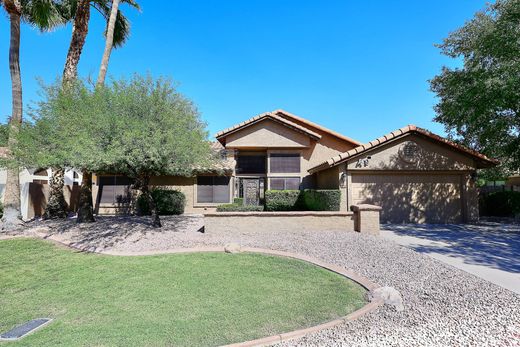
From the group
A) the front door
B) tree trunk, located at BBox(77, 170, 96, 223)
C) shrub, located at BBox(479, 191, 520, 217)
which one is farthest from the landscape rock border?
shrub, located at BBox(479, 191, 520, 217)

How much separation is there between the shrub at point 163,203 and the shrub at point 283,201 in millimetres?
5848

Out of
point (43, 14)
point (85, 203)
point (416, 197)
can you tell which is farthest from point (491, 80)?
point (43, 14)

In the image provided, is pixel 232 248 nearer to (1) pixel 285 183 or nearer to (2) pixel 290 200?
(2) pixel 290 200

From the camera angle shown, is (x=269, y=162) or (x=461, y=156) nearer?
(x=461, y=156)

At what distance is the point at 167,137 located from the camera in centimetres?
918

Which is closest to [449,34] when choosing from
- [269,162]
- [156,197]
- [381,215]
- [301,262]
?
[381,215]

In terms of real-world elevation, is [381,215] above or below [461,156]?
below

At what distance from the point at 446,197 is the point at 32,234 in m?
18.6

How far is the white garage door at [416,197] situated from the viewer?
45.6 feet

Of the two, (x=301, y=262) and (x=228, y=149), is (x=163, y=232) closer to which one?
(x=301, y=262)

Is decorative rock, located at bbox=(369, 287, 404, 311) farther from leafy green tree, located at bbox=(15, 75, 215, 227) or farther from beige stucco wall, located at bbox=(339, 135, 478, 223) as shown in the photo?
beige stucco wall, located at bbox=(339, 135, 478, 223)

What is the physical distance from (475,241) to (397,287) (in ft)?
21.1

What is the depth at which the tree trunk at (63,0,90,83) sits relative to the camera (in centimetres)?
1350

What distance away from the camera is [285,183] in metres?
19.4
